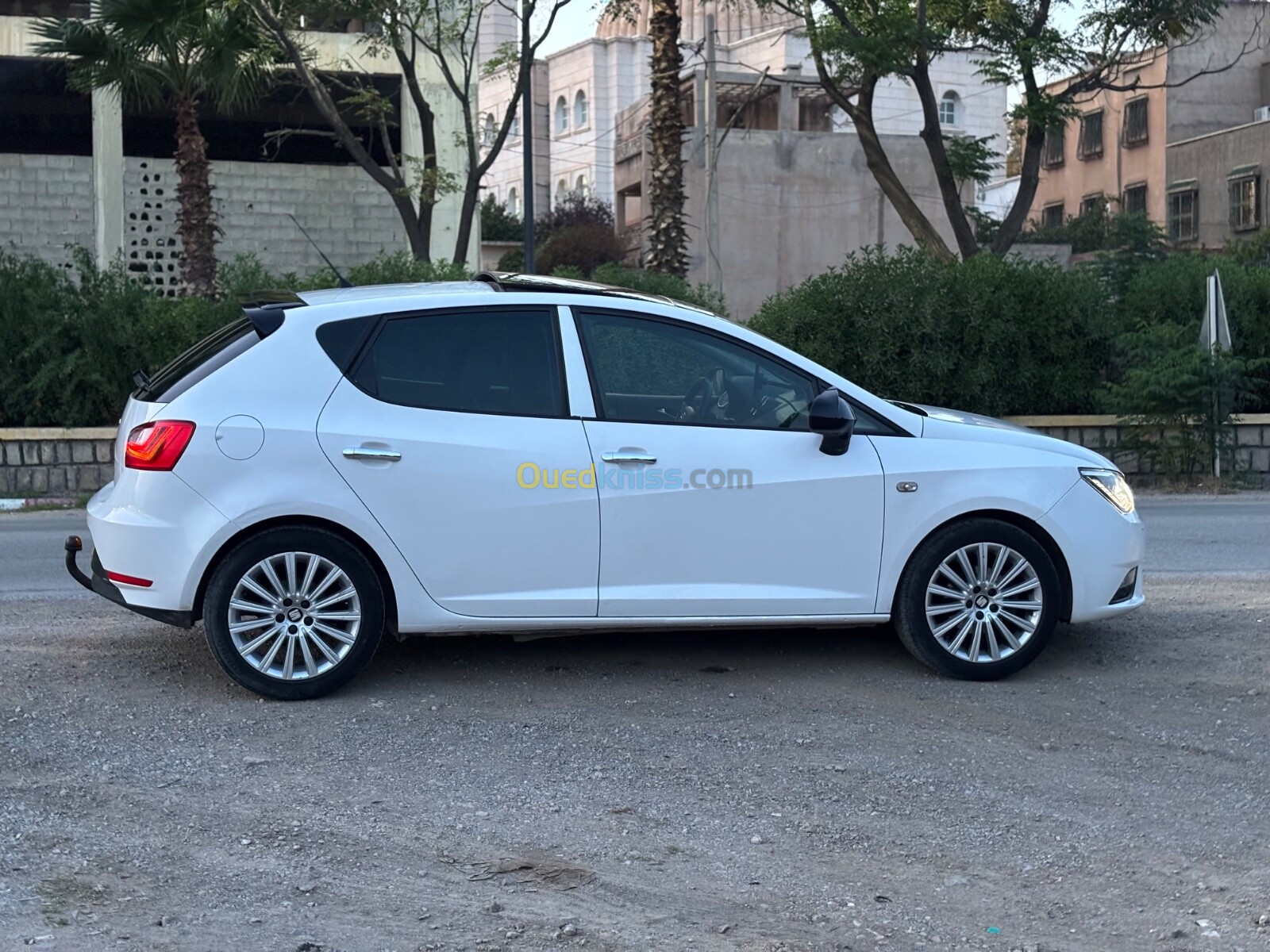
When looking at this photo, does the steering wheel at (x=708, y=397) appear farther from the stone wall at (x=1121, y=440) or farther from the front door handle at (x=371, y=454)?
the stone wall at (x=1121, y=440)

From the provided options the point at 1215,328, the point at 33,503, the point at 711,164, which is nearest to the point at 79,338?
the point at 33,503

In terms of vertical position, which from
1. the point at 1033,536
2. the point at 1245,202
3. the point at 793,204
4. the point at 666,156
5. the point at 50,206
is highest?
the point at 793,204

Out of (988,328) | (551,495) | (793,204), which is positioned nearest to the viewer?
(551,495)

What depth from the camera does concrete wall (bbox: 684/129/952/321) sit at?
46.0 metres

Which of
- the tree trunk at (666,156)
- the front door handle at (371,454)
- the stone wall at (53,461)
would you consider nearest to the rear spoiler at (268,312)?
the front door handle at (371,454)

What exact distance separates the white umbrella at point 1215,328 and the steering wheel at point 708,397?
10.4 metres

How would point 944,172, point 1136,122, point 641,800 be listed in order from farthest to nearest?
point 1136,122
point 944,172
point 641,800

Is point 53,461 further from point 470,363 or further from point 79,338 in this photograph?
point 470,363

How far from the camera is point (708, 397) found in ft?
20.4

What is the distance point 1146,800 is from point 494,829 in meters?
2.17

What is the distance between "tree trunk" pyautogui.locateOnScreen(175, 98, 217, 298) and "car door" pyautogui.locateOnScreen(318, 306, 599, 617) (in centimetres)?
1515

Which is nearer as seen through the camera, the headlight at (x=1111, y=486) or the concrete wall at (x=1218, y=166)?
the headlight at (x=1111, y=486)

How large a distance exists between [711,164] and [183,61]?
18679 millimetres

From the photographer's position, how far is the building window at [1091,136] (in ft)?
174
